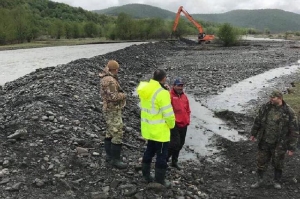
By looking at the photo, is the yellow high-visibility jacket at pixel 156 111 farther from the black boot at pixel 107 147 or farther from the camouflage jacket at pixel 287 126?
the camouflage jacket at pixel 287 126

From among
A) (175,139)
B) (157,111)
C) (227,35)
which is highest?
(227,35)

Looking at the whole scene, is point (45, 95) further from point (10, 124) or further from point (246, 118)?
point (246, 118)

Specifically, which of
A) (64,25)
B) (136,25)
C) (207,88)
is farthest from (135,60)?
(64,25)

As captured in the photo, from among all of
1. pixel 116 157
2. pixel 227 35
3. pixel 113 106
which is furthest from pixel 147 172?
pixel 227 35

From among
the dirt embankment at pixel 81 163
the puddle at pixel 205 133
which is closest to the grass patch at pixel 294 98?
the dirt embankment at pixel 81 163

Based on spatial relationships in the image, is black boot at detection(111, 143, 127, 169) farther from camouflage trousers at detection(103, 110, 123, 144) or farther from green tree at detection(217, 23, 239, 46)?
green tree at detection(217, 23, 239, 46)

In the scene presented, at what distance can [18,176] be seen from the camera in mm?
7297

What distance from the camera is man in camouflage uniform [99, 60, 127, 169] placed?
7.54m

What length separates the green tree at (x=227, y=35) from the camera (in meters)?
67.2

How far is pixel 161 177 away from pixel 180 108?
183cm

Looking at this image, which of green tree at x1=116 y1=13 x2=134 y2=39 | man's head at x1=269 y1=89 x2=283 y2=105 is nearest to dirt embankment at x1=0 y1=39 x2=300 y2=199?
man's head at x1=269 y1=89 x2=283 y2=105

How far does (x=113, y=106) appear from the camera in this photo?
302 inches

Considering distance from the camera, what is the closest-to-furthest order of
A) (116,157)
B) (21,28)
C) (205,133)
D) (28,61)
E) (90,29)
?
(116,157)
(205,133)
(28,61)
(21,28)
(90,29)

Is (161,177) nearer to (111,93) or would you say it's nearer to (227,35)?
(111,93)
